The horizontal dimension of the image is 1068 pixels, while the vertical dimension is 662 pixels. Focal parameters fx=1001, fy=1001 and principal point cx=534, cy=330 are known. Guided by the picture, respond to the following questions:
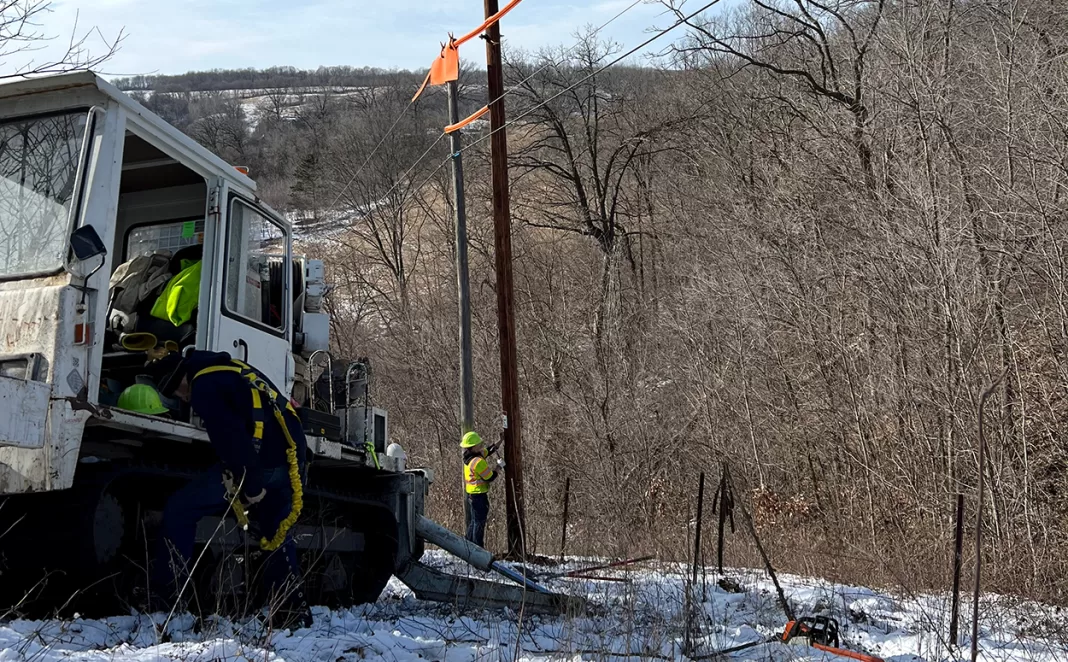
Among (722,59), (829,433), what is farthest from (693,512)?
(722,59)

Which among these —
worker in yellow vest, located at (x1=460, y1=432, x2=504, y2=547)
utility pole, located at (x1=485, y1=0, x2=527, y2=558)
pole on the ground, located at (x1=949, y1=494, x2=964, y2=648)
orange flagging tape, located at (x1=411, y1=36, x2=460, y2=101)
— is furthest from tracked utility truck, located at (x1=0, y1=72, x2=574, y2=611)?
orange flagging tape, located at (x1=411, y1=36, x2=460, y2=101)

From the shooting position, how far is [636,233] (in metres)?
31.2

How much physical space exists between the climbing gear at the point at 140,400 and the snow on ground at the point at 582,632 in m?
1.11

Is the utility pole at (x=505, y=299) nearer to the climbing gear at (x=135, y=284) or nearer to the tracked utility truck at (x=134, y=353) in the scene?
the tracked utility truck at (x=134, y=353)

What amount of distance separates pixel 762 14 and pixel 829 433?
8672mm

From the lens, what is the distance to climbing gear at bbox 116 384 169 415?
5.38m

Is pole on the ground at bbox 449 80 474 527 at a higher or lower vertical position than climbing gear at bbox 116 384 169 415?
higher

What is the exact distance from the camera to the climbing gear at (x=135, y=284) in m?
6.35

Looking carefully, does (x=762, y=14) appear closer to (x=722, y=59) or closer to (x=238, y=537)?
(x=722, y=59)

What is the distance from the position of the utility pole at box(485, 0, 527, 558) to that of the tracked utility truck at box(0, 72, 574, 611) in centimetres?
498

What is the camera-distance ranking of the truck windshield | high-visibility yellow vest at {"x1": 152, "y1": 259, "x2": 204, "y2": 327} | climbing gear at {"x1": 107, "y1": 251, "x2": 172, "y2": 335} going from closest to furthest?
the truck windshield < high-visibility yellow vest at {"x1": 152, "y1": 259, "x2": 204, "y2": 327} < climbing gear at {"x1": 107, "y1": 251, "x2": 172, "y2": 335}

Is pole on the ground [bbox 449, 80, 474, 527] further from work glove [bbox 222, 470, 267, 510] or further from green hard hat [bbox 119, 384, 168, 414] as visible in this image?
green hard hat [bbox 119, 384, 168, 414]

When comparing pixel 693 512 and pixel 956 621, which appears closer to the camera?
pixel 956 621

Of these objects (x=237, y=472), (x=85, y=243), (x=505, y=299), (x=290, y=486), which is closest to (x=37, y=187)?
(x=85, y=243)
